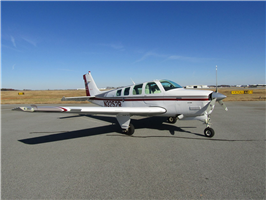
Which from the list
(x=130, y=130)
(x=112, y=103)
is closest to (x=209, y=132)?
(x=130, y=130)

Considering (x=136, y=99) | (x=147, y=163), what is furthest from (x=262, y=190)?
(x=136, y=99)

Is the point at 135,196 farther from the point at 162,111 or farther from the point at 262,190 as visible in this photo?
the point at 162,111

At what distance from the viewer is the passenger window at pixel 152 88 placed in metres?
6.20

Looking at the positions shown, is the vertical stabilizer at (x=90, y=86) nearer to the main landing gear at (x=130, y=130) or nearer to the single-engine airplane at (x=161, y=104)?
the single-engine airplane at (x=161, y=104)

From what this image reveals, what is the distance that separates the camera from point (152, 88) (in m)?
6.33

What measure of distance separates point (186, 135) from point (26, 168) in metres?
5.28

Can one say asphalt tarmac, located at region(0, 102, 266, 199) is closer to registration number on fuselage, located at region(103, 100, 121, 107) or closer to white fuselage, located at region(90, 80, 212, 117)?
white fuselage, located at region(90, 80, 212, 117)

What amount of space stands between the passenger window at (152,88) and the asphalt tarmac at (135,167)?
6.39 ft

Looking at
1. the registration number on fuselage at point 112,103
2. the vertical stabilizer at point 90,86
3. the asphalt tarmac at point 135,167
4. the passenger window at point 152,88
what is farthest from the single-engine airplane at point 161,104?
the vertical stabilizer at point 90,86

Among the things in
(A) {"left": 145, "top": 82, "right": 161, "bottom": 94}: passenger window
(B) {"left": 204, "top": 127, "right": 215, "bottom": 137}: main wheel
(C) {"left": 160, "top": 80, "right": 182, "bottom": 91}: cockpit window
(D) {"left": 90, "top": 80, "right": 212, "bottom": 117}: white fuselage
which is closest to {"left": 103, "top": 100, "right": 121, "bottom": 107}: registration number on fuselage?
(D) {"left": 90, "top": 80, "right": 212, "bottom": 117}: white fuselage

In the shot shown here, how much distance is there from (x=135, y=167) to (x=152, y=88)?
3.67 metres

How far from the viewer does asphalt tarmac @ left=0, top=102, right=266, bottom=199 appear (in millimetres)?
2652

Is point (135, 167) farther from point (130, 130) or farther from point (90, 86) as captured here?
point (90, 86)

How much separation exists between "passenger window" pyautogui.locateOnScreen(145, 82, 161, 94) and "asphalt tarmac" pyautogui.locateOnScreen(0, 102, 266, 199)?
1.95m
